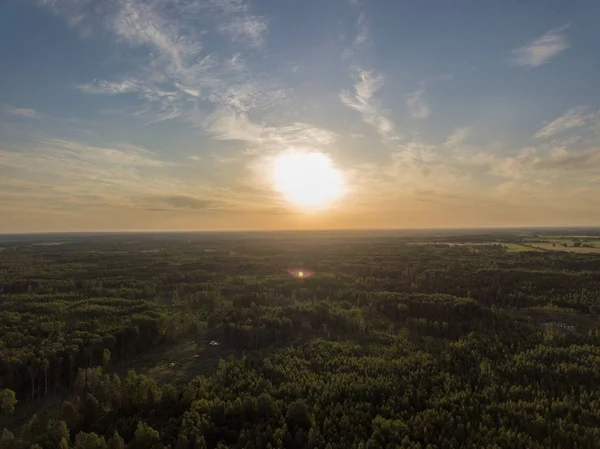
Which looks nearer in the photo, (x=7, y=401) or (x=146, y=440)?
(x=146, y=440)

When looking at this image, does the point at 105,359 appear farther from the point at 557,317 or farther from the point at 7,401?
the point at 557,317

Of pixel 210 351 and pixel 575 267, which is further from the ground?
pixel 575 267

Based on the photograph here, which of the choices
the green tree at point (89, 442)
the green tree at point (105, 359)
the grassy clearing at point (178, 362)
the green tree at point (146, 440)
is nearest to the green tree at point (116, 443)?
the green tree at point (89, 442)

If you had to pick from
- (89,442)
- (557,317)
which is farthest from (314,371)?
(557,317)

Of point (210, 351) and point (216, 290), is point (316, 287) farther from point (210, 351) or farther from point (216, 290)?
point (210, 351)

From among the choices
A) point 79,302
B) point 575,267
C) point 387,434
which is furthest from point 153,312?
point 575,267

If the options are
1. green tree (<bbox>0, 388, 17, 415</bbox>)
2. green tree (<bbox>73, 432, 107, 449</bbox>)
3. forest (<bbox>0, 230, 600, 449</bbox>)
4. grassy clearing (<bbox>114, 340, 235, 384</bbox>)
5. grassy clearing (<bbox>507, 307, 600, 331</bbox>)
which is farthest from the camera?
grassy clearing (<bbox>507, 307, 600, 331</bbox>)

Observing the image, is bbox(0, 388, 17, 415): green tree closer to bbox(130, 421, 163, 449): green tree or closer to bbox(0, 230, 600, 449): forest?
bbox(0, 230, 600, 449): forest

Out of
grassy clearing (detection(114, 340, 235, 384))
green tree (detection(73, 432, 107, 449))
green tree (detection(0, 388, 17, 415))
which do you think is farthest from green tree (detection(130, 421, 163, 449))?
green tree (detection(0, 388, 17, 415))
